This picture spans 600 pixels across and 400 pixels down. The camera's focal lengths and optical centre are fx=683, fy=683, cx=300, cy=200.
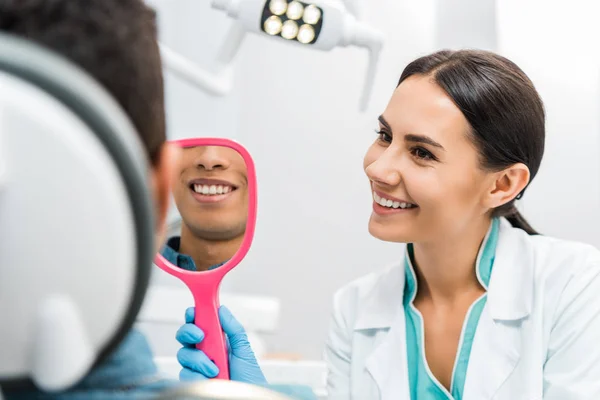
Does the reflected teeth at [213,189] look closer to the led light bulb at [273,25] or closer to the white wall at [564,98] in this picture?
the led light bulb at [273,25]

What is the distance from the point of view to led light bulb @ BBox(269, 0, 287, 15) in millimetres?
1472

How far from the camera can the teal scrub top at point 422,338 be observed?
1.48 m

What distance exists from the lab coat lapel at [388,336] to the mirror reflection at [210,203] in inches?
27.4

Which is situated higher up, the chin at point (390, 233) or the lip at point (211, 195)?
the lip at point (211, 195)

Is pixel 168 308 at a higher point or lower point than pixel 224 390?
lower

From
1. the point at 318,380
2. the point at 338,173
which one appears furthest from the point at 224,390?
the point at 338,173

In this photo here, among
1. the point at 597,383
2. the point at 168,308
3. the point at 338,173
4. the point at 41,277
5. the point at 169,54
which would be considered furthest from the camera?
the point at 338,173

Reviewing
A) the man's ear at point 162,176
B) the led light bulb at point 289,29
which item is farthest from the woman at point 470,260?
the man's ear at point 162,176

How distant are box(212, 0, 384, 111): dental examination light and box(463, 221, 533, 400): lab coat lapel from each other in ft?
2.05

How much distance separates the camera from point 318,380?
1.50 meters

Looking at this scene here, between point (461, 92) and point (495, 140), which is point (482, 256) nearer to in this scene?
point (495, 140)

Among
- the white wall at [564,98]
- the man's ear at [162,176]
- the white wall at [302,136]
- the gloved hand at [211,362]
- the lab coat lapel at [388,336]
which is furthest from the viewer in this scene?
the white wall at [302,136]

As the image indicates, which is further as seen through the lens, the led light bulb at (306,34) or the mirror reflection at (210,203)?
the led light bulb at (306,34)

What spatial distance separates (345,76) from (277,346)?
1.05m
